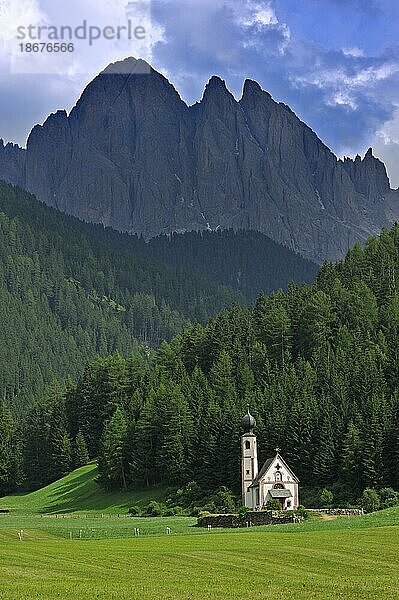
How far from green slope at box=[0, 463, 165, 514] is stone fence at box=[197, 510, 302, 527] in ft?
98.1

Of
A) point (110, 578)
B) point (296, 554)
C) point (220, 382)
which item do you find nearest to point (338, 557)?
point (296, 554)

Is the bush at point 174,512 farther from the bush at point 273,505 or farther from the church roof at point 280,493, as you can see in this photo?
the bush at point 273,505

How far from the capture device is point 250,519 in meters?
80.9

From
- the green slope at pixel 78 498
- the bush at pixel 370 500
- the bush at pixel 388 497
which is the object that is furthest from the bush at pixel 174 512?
the bush at pixel 388 497

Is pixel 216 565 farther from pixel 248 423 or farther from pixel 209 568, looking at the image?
pixel 248 423

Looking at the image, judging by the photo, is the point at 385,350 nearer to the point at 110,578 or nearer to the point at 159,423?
the point at 159,423

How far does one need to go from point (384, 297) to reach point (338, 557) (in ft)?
331

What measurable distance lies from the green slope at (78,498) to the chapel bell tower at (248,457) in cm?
1267

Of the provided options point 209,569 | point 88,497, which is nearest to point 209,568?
point 209,569

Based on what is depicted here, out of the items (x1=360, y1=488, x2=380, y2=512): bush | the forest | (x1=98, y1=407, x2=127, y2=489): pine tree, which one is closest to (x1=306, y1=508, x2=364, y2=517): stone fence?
(x1=360, y1=488, x2=380, y2=512): bush

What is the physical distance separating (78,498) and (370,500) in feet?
157

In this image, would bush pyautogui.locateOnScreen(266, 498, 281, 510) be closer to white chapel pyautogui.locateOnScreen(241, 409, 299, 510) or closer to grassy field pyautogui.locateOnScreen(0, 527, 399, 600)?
white chapel pyautogui.locateOnScreen(241, 409, 299, 510)

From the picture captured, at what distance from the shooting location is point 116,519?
315 feet

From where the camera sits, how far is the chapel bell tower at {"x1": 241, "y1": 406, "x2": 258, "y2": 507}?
102438 mm
